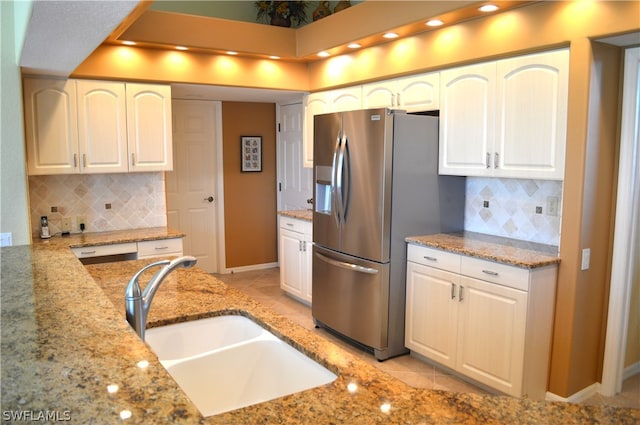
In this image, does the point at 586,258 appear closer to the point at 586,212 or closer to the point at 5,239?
the point at 586,212

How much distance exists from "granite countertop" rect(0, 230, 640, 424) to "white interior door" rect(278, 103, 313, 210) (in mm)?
4137

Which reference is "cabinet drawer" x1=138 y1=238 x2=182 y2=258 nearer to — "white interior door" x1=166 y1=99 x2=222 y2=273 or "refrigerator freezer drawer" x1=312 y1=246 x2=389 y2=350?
"refrigerator freezer drawer" x1=312 y1=246 x2=389 y2=350

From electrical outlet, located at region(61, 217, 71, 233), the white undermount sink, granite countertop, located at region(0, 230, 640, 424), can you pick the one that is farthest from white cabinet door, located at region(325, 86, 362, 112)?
granite countertop, located at region(0, 230, 640, 424)

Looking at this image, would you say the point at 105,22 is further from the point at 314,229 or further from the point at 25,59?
the point at 314,229

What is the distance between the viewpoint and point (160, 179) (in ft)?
15.0

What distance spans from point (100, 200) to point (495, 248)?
3.27m

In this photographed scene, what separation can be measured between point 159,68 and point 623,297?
386 centimetres

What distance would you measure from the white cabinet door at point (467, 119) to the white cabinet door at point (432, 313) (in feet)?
2.53

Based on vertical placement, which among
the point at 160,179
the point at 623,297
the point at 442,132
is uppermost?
the point at 442,132

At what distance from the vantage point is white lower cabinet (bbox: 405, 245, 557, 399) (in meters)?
2.87

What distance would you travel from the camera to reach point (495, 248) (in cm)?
318

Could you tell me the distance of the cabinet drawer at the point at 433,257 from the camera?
3232 millimetres

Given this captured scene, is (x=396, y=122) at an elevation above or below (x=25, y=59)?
below

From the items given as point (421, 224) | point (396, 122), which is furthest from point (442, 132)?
point (421, 224)
